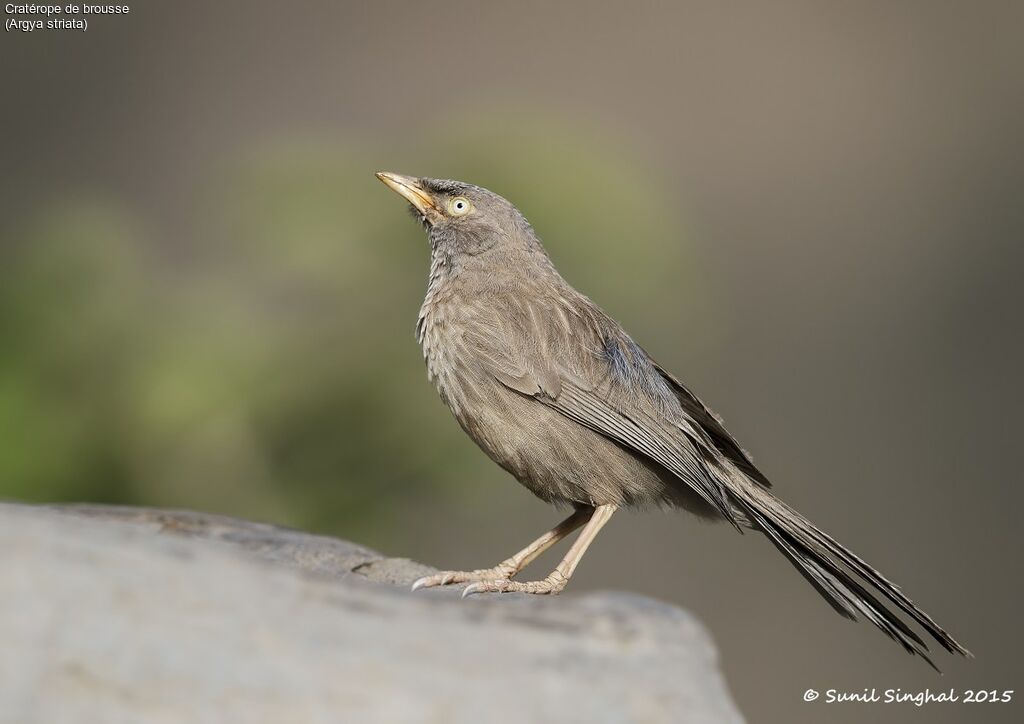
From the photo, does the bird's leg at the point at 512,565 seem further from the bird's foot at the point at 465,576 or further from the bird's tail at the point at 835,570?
the bird's tail at the point at 835,570

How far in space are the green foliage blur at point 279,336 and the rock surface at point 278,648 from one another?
2910 mm

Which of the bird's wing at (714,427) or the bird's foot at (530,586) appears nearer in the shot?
the bird's foot at (530,586)

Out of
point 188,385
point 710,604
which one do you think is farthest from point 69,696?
point 710,604

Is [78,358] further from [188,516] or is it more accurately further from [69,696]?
[69,696]

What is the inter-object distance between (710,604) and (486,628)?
461 centimetres

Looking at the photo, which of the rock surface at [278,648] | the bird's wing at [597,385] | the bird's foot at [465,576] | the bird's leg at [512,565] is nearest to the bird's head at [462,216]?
the bird's wing at [597,385]

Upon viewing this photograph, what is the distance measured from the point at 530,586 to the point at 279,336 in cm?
205

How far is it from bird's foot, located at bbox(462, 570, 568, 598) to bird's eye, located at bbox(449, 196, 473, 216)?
1.43 m

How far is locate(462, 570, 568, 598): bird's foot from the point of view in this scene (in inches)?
152

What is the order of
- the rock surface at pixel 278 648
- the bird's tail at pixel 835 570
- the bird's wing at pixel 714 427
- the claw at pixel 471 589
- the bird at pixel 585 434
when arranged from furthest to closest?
the bird's wing at pixel 714 427 < the bird at pixel 585 434 < the bird's tail at pixel 835 570 < the claw at pixel 471 589 < the rock surface at pixel 278 648

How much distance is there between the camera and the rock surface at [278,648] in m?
2.08

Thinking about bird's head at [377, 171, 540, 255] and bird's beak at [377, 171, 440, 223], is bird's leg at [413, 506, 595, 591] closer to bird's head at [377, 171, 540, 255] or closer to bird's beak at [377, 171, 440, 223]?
bird's head at [377, 171, 540, 255]

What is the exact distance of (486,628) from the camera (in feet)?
7.54

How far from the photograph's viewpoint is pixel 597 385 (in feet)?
13.3
